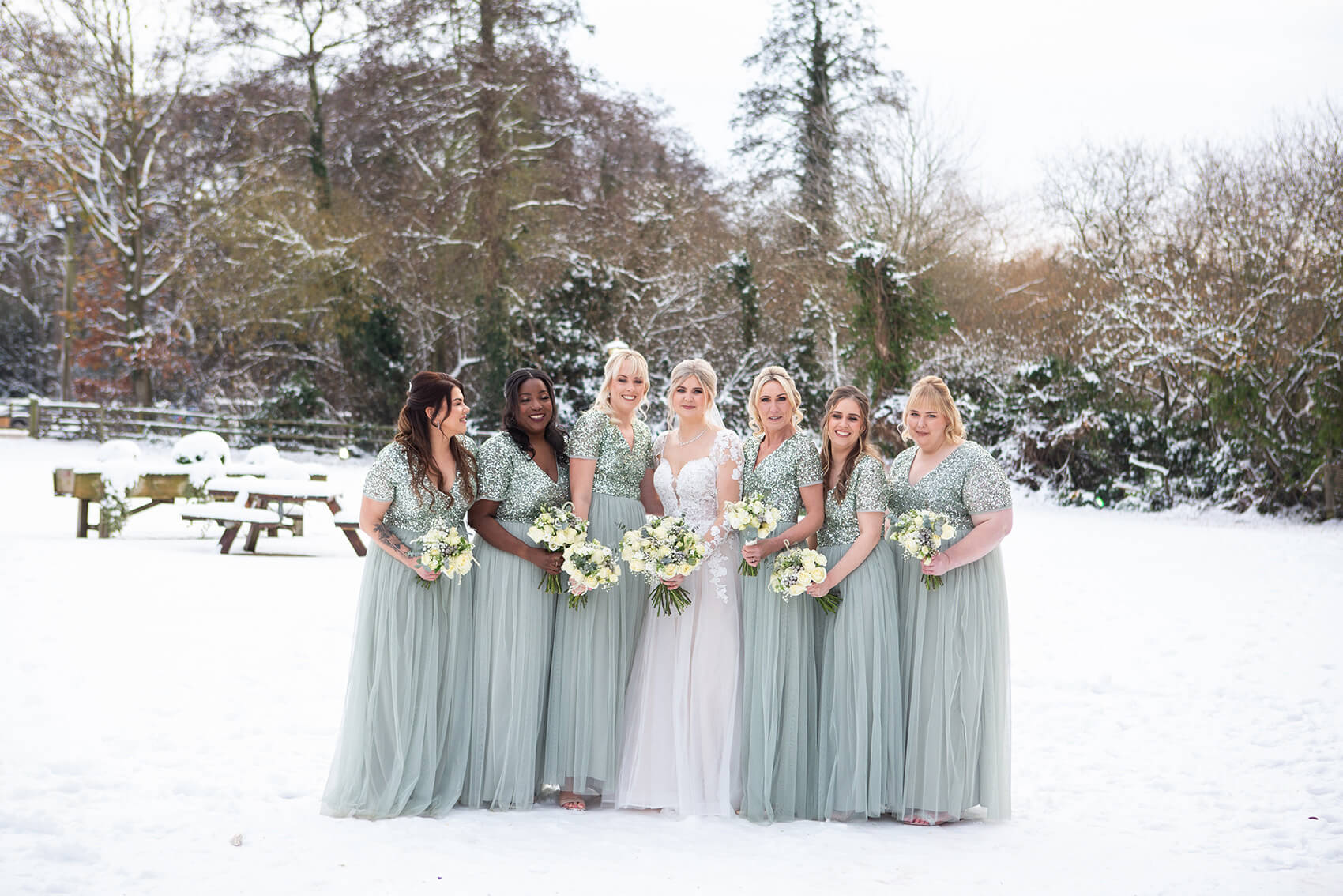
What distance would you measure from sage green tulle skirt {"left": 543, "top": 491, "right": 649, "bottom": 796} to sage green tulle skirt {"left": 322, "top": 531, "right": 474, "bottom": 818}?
375mm

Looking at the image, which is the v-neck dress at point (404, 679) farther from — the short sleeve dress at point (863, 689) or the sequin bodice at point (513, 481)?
the short sleeve dress at point (863, 689)

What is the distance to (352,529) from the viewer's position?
11602 mm

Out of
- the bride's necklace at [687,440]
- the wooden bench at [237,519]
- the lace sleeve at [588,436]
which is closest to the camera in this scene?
the lace sleeve at [588,436]

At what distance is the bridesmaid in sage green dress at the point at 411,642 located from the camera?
4.43 metres

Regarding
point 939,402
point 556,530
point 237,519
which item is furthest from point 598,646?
point 237,519

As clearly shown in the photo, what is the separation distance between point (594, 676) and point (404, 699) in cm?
77

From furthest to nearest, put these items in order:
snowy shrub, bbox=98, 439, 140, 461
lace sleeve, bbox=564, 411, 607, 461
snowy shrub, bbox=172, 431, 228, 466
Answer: snowy shrub, bbox=172, 431, 228, 466 < snowy shrub, bbox=98, 439, 140, 461 < lace sleeve, bbox=564, 411, 607, 461

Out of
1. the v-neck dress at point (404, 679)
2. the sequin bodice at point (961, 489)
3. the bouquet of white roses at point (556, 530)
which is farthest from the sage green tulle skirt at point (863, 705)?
the v-neck dress at point (404, 679)

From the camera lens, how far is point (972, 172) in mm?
22641

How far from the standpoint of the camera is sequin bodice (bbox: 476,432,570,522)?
186 inches

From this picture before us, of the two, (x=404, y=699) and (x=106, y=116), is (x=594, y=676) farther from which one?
(x=106, y=116)

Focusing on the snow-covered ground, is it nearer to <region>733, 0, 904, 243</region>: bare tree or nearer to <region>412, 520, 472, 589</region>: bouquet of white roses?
<region>412, 520, 472, 589</region>: bouquet of white roses

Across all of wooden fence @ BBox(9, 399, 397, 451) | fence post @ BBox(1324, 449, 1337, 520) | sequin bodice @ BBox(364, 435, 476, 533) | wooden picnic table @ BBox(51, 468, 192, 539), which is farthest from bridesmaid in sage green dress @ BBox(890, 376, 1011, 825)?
wooden fence @ BBox(9, 399, 397, 451)

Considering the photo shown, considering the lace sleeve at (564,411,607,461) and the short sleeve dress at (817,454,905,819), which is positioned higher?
the lace sleeve at (564,411,607,461)
